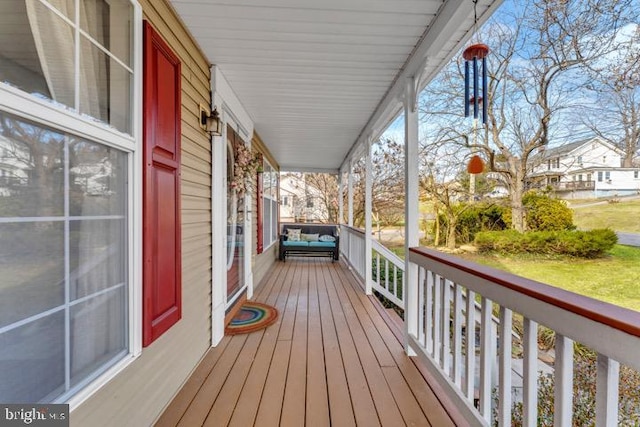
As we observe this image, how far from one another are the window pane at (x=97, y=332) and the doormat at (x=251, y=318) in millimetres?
1625

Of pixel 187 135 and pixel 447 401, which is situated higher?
pixel 187 135

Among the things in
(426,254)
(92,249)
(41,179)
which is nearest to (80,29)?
(41,179)

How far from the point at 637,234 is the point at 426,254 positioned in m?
1.12

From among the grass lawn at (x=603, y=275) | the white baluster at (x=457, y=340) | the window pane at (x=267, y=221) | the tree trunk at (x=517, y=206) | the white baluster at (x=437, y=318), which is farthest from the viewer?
the window pane at (x=267, y=221)

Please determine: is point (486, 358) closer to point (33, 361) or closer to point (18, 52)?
point (33, 361)

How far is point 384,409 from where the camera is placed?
6.15 feet

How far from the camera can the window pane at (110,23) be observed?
1312mm

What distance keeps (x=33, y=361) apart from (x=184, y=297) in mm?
1152

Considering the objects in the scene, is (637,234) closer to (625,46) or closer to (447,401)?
(447,401)

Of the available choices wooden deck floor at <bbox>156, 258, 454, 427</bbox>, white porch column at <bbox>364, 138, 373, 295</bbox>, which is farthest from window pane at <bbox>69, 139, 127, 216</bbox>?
white porch column at <bbox>364, 138, 373, 295</bbox>

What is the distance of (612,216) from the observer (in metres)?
1.72

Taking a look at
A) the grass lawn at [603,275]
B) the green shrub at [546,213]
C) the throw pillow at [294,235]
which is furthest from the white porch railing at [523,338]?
the throw pillow at [294,235]

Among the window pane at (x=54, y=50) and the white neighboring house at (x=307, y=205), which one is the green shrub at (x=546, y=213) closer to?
the window pane at (x=54, y=50)

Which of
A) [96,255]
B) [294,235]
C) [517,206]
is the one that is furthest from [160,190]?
[294,235]
